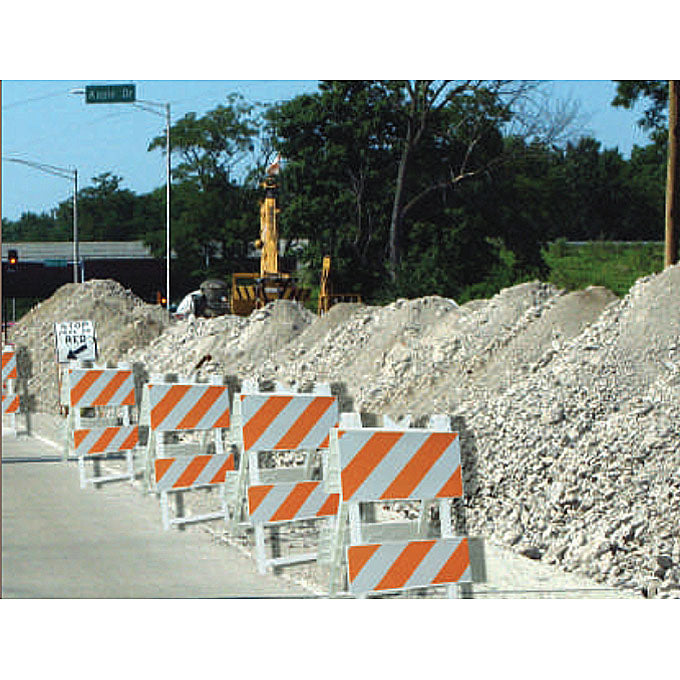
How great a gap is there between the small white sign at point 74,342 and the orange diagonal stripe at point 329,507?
3003mm

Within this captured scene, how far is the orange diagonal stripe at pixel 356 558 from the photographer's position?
7.38m

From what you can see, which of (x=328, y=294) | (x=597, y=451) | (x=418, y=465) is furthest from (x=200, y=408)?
(x=418, y=465)

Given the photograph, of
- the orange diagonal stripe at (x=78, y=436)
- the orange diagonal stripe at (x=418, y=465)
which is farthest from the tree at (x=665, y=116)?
the orange diagonal stripe at (x=78, y=436)

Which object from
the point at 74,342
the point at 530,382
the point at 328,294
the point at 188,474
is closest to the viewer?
the point at 328,294

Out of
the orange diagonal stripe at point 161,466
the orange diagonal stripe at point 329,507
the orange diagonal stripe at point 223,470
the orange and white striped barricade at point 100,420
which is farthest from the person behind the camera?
the orange and white striped barricade at point 100,420

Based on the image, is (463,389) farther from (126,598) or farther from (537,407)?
(126,598)

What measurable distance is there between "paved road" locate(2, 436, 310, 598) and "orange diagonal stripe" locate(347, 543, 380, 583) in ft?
5.08

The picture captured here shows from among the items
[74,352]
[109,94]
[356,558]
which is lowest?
[356,558]

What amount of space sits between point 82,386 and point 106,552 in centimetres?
335

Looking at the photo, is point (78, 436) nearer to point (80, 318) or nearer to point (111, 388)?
point (111, 388)

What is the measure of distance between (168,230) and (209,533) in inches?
102

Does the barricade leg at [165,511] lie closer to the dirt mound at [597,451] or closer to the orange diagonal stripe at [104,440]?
the orange diagonal stripe at [104,440]

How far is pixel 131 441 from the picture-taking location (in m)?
13.1

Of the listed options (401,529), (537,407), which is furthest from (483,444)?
(401,529)
